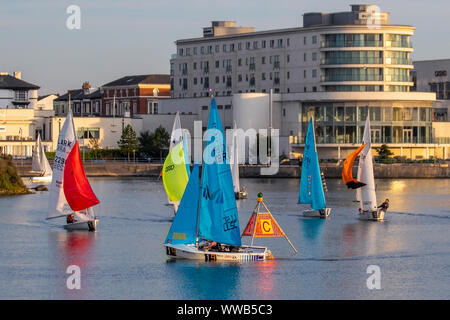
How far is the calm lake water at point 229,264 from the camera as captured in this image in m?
46.8

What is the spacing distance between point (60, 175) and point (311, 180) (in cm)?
1962

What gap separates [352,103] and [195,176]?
98.6m

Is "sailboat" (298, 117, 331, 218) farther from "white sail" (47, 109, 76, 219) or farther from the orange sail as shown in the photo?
"white sail" (47, 109, 76, 219)

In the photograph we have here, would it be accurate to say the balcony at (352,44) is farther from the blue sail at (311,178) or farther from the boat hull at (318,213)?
the blue sail at (311,178)

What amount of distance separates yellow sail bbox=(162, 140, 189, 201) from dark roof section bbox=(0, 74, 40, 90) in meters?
105

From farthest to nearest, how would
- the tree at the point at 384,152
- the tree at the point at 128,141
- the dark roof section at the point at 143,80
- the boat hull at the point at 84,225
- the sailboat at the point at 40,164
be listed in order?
the dark roof section at the point at 143,80 → the tree at the point at 128,141 → the tree at the point at 384,152 → the sailboat at the point at 40,164 → the boat hull at the point at 84,225

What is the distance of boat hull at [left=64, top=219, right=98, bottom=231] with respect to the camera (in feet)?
221

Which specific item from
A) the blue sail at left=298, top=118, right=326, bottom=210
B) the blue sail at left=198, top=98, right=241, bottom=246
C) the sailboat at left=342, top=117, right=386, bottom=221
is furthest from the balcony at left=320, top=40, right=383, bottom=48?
the blue sail at left=198, top=98, right=241, bottom=246

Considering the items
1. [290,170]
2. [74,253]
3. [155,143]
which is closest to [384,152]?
[290,170]

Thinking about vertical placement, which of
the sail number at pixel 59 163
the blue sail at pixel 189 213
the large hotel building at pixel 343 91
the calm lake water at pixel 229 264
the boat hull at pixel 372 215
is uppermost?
the large hotel building at pixel 343 91

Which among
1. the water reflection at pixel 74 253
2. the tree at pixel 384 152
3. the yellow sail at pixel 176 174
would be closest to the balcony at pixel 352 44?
the tree at pixel 384 152

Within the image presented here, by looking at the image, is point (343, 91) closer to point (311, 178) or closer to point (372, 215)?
point (372, 215)

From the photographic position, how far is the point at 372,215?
76.6m

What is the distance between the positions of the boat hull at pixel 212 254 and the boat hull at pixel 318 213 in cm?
2510
